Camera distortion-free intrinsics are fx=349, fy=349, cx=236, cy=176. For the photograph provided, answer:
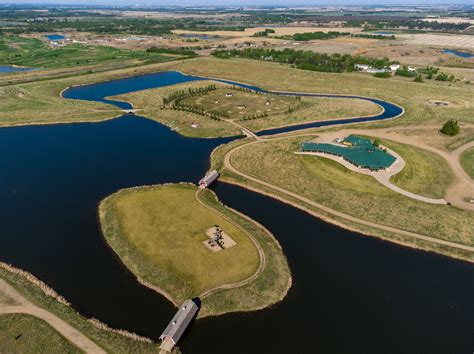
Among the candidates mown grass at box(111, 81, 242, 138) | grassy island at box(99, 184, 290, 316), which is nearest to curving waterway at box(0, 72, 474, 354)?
grassy island at box(99, 184, 290, 316)

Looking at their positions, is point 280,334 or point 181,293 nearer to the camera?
point 280,334

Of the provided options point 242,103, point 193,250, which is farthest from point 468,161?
point 242,103

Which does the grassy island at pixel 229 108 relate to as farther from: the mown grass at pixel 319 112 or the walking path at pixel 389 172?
the walking path at pixel 389 172

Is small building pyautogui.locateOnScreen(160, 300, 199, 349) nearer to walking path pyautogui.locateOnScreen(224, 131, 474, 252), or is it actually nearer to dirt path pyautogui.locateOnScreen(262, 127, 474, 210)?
walking path pyautogui.locateOnScreen(224, 131, 474, 252)

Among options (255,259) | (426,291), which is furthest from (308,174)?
(426,291)

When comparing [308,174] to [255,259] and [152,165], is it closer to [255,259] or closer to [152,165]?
[255,259]
